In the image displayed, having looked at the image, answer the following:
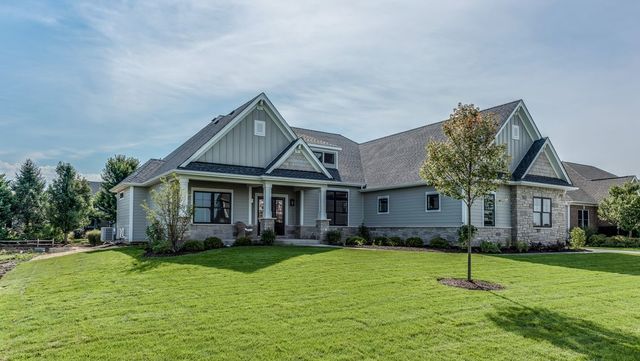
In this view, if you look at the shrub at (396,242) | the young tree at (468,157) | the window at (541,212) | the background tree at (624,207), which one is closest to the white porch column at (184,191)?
the young tree at (468,157)

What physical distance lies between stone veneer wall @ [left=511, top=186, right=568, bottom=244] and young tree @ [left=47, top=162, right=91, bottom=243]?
1098 inches

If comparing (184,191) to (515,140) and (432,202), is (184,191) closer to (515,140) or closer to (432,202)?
(432,202)

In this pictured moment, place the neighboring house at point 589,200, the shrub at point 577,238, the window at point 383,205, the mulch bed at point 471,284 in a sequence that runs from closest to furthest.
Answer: the mulch bed at point 471,284 → the shrub at point 577,238 → the window at point 383,205 → the neighboring house at point 589,200

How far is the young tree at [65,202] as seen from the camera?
31531mm

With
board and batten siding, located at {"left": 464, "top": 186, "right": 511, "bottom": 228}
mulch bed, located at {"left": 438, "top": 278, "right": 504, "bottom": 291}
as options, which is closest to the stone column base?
board and batten siding, located at {"left": 464, "top": 186, "right": 511, "bottom": 228}

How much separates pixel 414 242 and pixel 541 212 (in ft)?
24.3

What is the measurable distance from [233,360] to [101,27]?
33.7ft

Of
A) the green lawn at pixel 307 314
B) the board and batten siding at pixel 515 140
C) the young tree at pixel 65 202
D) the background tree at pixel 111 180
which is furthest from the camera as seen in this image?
the background tree at pixel 111 180

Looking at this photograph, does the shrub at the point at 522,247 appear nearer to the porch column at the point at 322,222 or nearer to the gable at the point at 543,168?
the gable at the point at 543,168

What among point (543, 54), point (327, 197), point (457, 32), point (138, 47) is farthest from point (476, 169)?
point (327, 197)

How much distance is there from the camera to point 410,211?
2408cm

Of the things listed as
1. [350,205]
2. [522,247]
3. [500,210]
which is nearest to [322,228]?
[350,205]

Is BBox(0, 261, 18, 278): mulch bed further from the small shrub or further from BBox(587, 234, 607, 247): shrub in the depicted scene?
BBox(587, 234, 607, 247): shrub

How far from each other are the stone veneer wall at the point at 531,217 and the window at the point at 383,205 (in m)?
6.38
